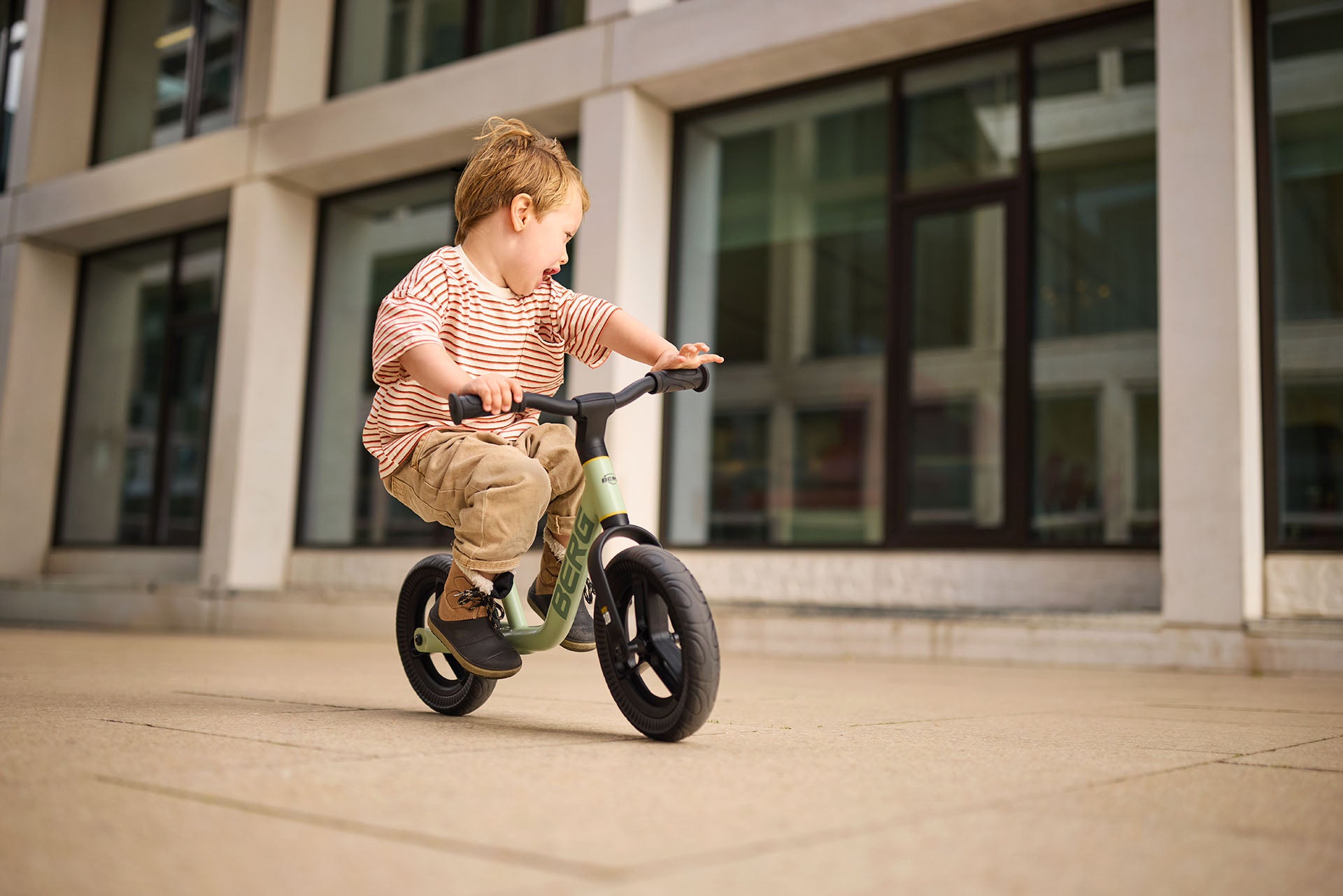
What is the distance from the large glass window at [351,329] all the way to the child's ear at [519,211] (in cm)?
684

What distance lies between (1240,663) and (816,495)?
3.27 metres

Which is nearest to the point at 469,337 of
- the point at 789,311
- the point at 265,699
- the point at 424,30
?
the point at 265,699

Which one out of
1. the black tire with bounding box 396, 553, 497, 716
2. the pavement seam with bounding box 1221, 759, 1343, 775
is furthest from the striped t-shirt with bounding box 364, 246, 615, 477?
the pavement seam with bounding box 1221, 759, 1343, 775

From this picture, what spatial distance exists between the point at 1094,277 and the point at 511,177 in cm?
502

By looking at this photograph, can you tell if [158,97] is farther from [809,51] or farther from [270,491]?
[809,51]

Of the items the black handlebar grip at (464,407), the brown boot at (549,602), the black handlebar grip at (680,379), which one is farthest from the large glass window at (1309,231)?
the black handlebar grip at (464,407)

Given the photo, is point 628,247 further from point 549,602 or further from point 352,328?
point 549,602

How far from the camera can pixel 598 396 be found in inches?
91.7

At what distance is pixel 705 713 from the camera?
213 cm

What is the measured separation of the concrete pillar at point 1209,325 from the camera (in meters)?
5.27

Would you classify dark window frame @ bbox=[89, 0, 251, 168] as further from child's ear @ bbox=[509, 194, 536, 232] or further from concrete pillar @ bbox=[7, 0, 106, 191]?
child's ear @ bbox=[509, 194, 536, 232]

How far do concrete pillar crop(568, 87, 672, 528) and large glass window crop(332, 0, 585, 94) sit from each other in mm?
1411

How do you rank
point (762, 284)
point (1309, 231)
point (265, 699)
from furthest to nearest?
1. point (762, 284)
2. point (1309, 231)
3. point (265, 699)

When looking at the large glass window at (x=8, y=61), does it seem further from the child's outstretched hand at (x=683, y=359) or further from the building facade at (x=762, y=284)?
the child's outstretched hand at (x=683, y=359)
